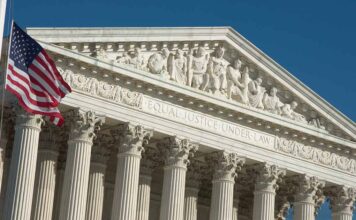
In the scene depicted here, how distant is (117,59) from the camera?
52.0m

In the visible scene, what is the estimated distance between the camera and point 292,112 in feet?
198

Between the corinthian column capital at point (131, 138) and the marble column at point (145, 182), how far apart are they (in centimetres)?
420

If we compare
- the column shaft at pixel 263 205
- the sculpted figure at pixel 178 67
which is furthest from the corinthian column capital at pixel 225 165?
the sculpted figure at pixel 178 67

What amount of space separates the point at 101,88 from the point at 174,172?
659 centimetres

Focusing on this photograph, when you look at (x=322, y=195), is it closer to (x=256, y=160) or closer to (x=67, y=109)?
(x=256, y=160)

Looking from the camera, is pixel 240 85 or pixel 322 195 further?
pixel 322 195

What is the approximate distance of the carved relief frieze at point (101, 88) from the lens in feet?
164

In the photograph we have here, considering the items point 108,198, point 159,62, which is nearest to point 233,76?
point 159,62

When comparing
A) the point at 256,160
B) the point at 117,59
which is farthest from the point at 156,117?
the point at 256,160

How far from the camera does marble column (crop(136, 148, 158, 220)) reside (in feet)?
182

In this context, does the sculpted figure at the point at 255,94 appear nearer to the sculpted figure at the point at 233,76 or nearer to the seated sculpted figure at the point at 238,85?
the seated sculpted figure at the point at 238,85

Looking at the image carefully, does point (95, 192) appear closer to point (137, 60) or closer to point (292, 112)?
point (137, 60)

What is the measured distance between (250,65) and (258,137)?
4.41 m

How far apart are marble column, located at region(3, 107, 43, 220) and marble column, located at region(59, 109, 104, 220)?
2113 mm
